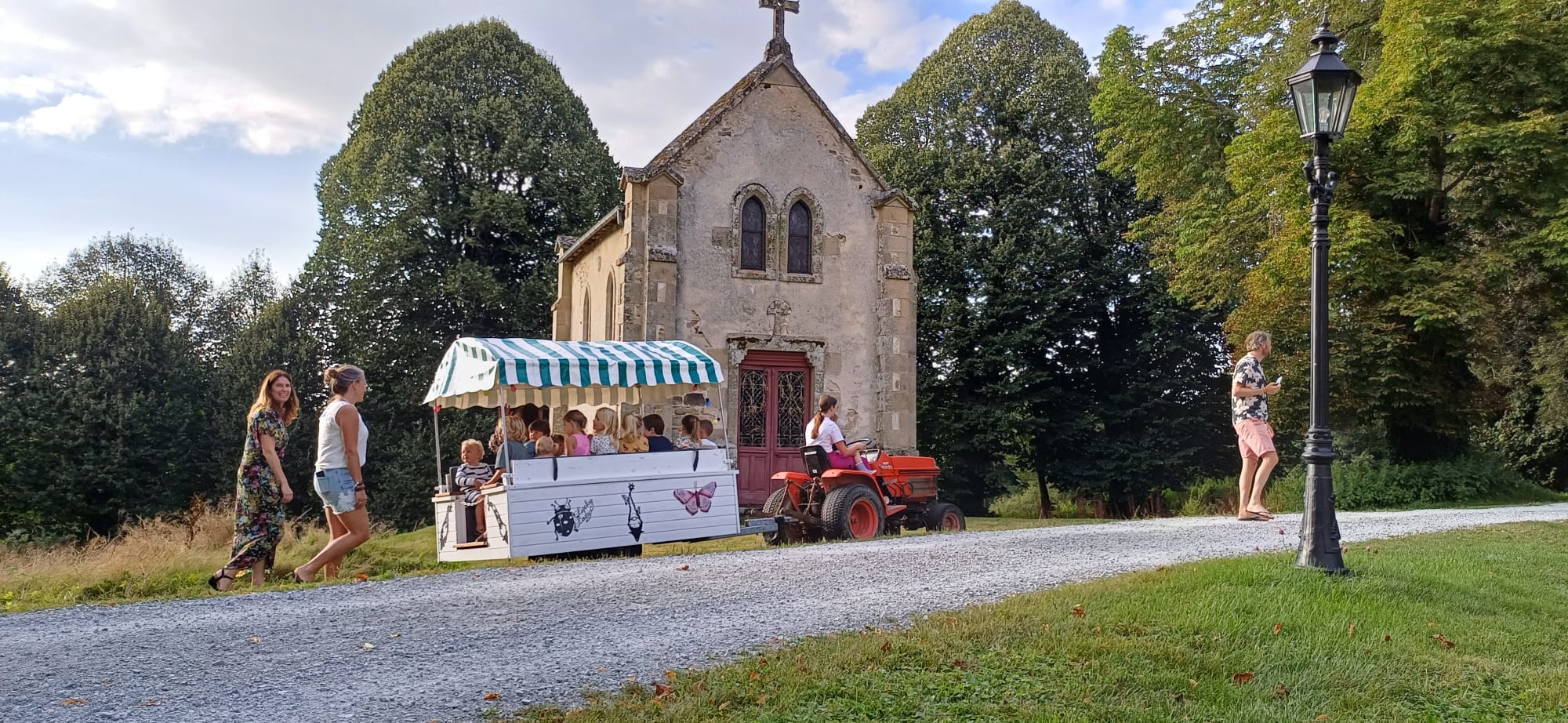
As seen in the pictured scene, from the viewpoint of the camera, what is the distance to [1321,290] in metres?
8.54

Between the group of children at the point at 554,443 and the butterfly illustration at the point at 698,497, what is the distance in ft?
1.74

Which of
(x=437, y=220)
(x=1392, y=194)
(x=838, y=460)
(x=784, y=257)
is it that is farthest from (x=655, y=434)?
(x=437, y=220)

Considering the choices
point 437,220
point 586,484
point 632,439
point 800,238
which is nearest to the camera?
point 586,484

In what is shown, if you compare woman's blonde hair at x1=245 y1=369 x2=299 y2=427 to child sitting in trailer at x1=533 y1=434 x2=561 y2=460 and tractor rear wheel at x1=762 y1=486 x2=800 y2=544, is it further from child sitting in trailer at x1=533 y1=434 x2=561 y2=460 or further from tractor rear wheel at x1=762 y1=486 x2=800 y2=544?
tractor rear wheel at x1=762 y1=486 x2=800 y2=544

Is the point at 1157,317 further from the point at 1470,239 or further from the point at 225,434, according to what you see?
the point at 225,434

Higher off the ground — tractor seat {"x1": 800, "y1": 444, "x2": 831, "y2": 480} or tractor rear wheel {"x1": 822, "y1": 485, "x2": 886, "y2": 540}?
tractor seat {"x1": 800, "y1": 444, "x2": 831, "y2": 480}

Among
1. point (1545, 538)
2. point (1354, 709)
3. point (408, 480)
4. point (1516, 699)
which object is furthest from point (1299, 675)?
point (408, 480)

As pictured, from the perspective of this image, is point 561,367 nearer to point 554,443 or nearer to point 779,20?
point 554,443

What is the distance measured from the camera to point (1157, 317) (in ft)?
89.9

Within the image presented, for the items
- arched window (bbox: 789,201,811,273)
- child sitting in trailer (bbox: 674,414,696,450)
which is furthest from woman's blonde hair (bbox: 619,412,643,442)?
arched window (bbox: 789,201,811,273)

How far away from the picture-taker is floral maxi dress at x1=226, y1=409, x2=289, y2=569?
9.60 metres

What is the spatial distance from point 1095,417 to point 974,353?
3394mm

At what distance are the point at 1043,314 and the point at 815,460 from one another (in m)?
16.2

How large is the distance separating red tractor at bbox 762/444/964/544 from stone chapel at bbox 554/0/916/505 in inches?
224
